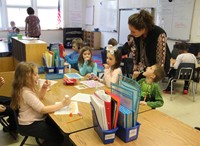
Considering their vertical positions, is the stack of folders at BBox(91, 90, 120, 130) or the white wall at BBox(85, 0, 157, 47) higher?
the white wall at BBox(85, 0, 157, 47)

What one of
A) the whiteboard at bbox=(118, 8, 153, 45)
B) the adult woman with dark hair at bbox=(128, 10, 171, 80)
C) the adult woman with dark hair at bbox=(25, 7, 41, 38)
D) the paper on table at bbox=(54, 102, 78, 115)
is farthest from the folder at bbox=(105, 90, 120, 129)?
the whiteboard at bbox=(118, 8, 153, 45)

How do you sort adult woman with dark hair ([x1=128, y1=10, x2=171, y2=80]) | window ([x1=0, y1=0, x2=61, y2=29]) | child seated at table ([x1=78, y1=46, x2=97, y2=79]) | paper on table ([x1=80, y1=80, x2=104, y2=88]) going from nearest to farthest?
adult woman with dark hair ([x1=128, y1=10, x2=171, y2=80])
paper on table ([x1=80, y1=80, x2=104, y2=88])
child seated at table ([x1=78, y1=46, x2=97, y2=79])
window ([x1=0, y1=0, x2=61, y2=29])

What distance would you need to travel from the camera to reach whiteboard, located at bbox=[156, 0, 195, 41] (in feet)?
16.3

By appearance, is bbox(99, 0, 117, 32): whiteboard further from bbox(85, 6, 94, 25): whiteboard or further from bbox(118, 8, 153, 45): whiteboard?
bbox(85, 6, 94, 25): whiteboard

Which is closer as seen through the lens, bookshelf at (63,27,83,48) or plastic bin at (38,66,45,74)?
plastic bin at (38,66,45,74)

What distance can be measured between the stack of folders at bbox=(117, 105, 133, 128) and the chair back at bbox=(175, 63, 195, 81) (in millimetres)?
2663

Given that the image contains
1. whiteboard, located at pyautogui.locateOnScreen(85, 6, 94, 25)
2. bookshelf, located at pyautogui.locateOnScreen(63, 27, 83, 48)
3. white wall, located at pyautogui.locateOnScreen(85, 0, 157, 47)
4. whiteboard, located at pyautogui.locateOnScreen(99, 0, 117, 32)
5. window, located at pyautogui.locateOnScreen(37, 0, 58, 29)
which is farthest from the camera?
bookshelf, located at pyautogui.locateOnScreen(63, 27, 83, 48)

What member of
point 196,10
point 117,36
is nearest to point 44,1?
point 117,36

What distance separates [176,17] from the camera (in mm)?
5281

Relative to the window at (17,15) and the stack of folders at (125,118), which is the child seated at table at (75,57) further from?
the window at (17,15)

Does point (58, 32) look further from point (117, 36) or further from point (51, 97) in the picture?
Result: point (51, 97)

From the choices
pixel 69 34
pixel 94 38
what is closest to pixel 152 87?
pixel 94 38

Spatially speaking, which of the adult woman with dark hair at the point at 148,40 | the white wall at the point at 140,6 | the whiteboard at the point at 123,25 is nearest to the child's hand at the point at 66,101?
the adult woman with dark hair at the point at 148,40

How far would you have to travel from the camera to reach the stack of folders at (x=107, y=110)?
1.18 meters
